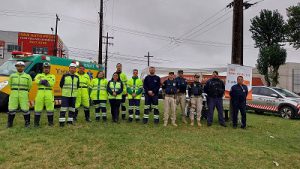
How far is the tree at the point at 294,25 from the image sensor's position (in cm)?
3284

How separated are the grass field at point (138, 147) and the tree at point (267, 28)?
1379 inches

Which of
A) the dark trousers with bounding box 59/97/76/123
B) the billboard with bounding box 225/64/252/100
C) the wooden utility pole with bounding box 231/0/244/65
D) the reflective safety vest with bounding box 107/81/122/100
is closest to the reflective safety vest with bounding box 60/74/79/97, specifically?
the dark trousers with bounding box 59/97/76/123

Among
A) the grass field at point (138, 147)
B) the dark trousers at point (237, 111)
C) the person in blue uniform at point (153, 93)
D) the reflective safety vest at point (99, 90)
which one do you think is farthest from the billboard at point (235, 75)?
the reflective safety vest at point (99, 90)

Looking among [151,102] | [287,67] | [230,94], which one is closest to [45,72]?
[151,102]

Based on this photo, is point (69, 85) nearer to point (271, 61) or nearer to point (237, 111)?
point (237, 111)

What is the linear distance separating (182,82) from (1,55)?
50.5 m

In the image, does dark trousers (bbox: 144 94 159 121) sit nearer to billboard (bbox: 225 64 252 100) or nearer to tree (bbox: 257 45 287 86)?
billboard (bbox: 225 64 252 100)

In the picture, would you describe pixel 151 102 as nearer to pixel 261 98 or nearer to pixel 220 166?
pixel 220 166

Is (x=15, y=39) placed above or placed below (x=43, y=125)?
above

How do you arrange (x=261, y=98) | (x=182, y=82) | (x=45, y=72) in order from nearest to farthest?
(x=45, y=72) → (x=182, y=82) → (x=261, y=98)

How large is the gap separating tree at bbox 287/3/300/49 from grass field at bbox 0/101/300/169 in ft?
88.4

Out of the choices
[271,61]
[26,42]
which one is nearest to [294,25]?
[271,61]

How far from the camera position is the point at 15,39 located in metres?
54.4

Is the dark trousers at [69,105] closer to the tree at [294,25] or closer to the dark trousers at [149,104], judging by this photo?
the dark trousers at [149,104]
